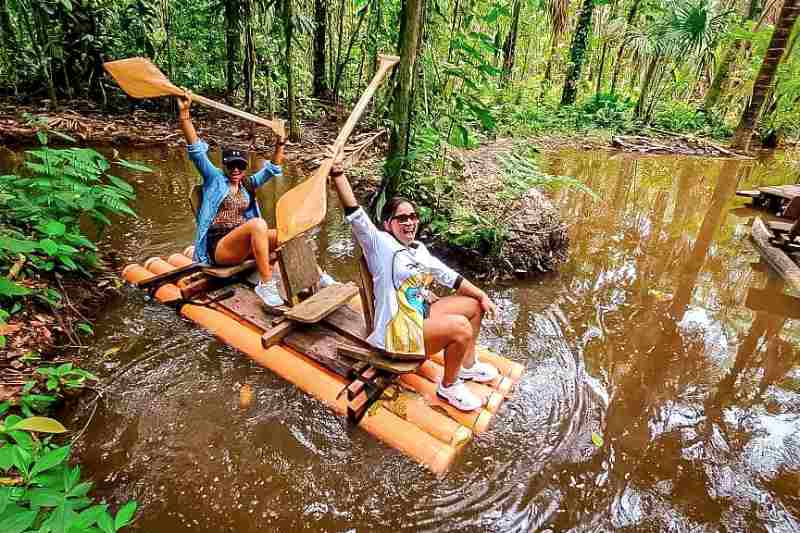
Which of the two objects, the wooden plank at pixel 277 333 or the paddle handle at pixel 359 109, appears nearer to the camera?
the paddle handle at pixel 359 109

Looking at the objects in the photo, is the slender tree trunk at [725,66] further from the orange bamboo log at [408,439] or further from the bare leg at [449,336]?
the orange bamboo log at [408,439]

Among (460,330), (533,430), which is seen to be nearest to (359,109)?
(460,330)

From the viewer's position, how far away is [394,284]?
8.92 feet

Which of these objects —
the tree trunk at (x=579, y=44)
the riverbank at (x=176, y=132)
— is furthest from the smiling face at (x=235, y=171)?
the tree trunk at (x=579, y=44)

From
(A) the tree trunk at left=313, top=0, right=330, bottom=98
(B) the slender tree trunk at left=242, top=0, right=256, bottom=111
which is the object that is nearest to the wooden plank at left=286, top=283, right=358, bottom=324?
(B) the slender tree trunk at left=242, top=0, right=256, bottom=111

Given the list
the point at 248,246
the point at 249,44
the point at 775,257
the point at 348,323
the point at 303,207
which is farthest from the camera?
the point at 249,44

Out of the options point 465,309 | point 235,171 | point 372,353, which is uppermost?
point 235,171

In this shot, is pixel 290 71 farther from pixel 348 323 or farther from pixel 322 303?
pixel 348 323

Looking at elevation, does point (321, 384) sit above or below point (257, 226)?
below

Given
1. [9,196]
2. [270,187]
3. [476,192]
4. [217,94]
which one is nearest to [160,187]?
[270,187]

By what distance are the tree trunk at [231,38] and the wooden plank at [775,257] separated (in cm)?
1115

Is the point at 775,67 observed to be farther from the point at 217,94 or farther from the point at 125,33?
the point at 125,33

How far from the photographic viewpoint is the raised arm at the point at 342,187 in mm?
2652

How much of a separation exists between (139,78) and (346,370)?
3.10 metres
